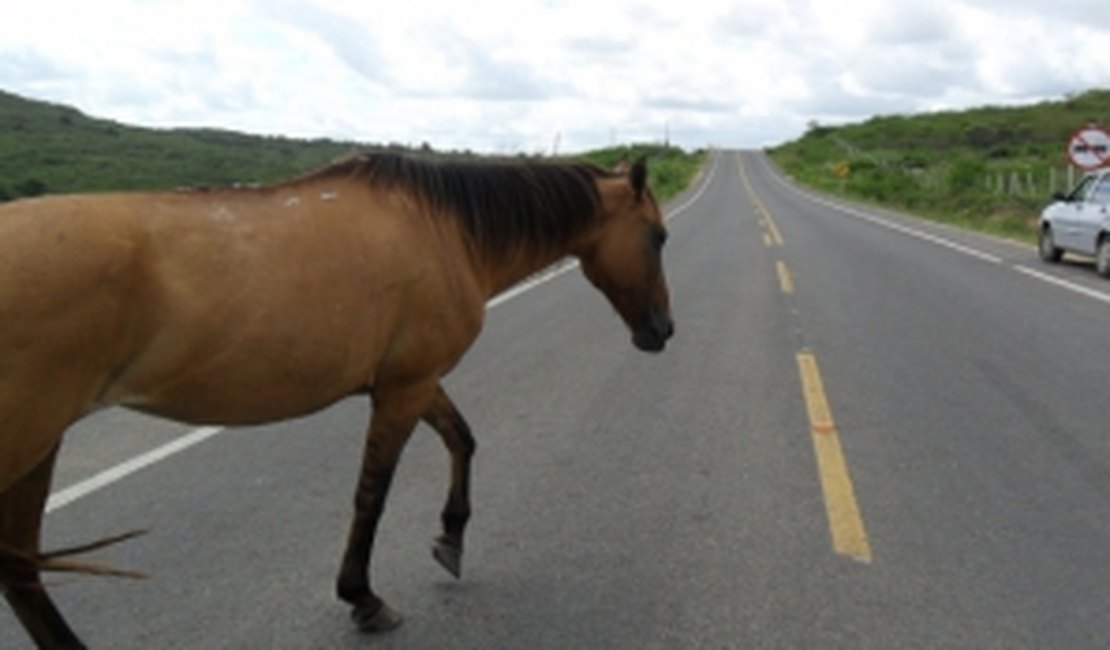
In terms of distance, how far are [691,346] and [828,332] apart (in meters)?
1.54

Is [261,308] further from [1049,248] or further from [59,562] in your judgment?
[1049,248]

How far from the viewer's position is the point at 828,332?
9547 mm

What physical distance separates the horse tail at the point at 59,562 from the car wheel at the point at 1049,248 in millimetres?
16744

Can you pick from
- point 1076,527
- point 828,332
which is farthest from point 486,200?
point 828,332

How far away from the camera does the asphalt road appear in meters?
3.53

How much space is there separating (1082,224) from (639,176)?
13722mm

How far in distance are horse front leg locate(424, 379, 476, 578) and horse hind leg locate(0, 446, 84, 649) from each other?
136 cm

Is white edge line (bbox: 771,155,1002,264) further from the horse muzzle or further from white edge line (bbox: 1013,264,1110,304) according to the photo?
the horse muzzle

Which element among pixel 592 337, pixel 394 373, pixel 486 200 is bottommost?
pixel 592 337

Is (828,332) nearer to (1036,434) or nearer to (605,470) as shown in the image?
(1036,434)

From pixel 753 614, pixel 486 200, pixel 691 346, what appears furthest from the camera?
pixel 691 346

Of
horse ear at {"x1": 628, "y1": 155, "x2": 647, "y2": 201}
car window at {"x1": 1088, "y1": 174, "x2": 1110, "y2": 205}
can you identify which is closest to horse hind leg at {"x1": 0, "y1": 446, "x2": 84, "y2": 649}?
horse ear at {"x1": 628, "y1": 155, "x2": 647, "y2": 201}

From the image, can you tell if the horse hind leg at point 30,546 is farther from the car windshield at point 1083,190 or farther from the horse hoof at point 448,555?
the car windshield at point 1083,190

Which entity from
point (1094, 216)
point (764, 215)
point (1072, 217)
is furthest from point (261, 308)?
point (764, 215)
